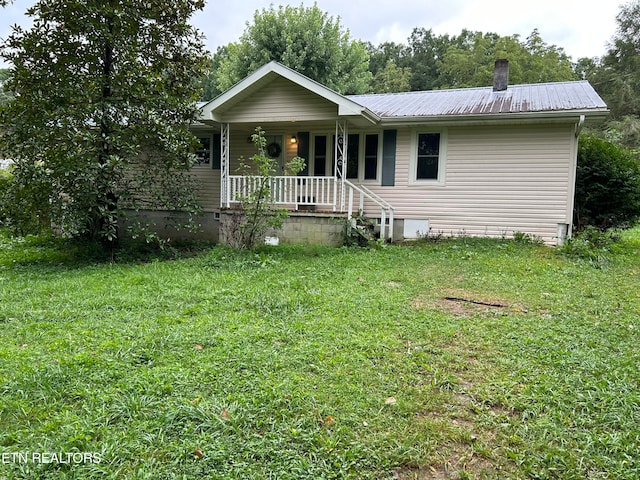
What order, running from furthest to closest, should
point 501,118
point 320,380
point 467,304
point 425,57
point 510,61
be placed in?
point 425,57 → point 510,61 → point 501,118 → point 467,304 → point 320,380

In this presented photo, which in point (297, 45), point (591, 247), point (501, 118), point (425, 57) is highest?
point (425, 57)

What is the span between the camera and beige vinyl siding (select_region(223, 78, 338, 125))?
9.26 metres

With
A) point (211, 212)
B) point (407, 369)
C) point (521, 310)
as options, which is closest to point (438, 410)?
point (407, 369)

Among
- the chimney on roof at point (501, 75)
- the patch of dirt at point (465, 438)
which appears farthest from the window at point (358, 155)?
the patch of dirt at point (465, 438)

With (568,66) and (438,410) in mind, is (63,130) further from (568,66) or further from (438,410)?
(568,66)

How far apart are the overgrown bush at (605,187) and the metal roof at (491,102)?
1501 mm

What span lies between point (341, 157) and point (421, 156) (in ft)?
6.31

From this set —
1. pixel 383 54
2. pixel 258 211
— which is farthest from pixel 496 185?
pixel 383 54

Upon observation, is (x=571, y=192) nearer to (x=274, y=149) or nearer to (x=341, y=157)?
(x=341, y=157)

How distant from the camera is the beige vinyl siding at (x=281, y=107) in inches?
364

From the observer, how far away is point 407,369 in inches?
121

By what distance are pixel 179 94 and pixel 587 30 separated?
33717 millimetres

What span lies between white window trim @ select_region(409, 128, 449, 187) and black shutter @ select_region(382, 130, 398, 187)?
1.33 ft

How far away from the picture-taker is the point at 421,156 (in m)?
9.99
